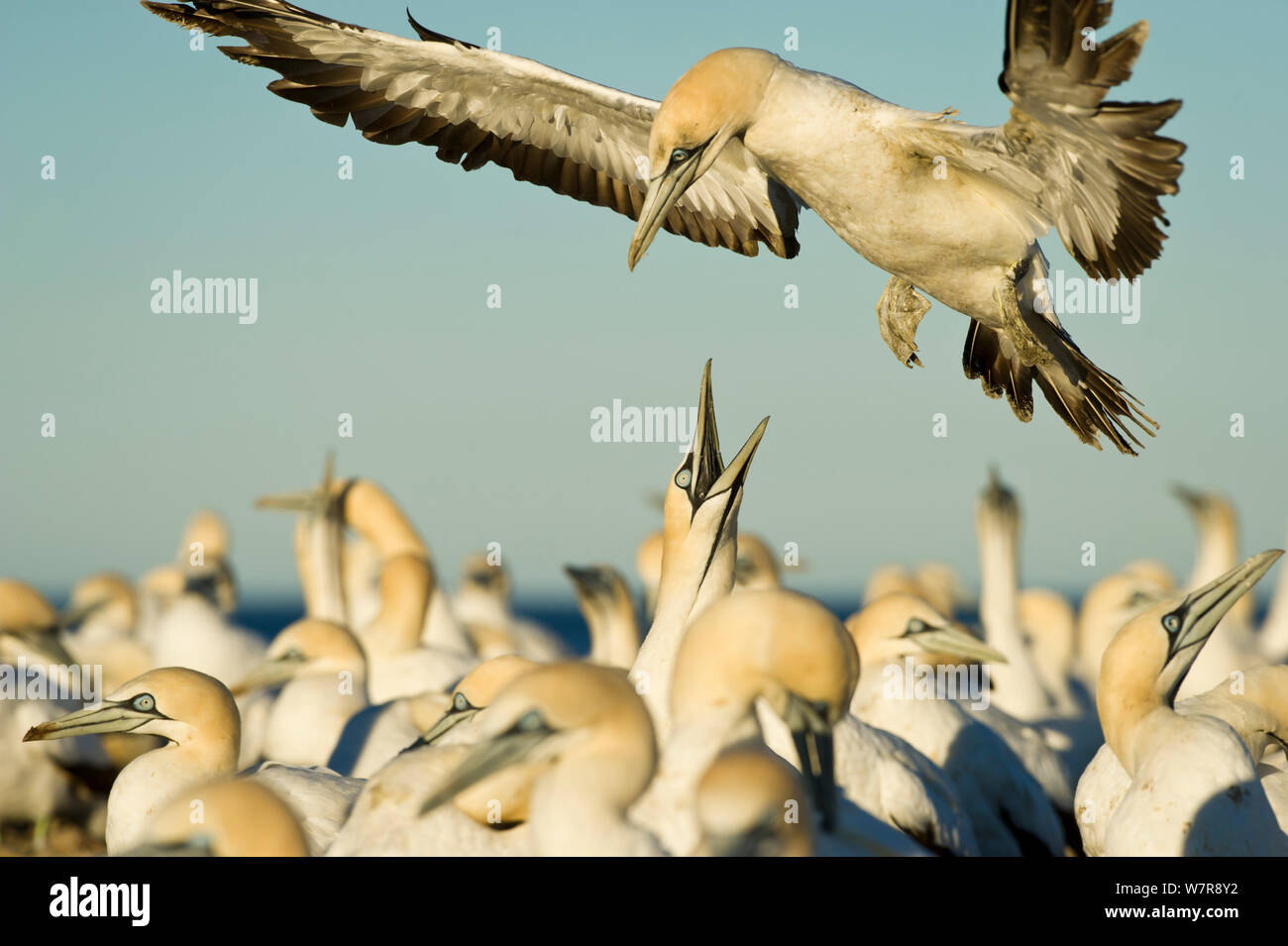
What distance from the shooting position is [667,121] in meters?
5.15

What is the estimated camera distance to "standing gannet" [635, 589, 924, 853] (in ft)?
12.6

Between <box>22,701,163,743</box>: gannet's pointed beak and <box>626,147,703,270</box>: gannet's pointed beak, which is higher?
<box>626,147,703,270</box>: gannet's pointed beak

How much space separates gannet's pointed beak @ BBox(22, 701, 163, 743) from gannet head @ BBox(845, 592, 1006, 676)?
3487 millimetres

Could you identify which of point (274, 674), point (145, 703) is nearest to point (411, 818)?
point (145, 703)

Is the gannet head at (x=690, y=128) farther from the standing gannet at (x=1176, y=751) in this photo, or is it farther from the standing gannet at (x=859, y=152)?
the standing gannet at (x=1176, y=751)

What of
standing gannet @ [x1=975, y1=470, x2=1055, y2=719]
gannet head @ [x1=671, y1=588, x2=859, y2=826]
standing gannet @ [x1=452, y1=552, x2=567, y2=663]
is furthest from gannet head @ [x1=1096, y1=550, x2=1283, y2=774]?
standing gannet @ [x1=452, y1=552, x2=567, y2=663]

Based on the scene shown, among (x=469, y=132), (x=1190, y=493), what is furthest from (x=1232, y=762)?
(x=1190, y=493)

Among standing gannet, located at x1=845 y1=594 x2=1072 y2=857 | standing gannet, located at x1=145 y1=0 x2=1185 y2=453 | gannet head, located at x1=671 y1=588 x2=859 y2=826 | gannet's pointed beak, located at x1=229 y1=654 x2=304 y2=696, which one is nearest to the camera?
gannet head, located at x1=671 y1=588 x2=859 y2=826

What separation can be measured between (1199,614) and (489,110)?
367 cm

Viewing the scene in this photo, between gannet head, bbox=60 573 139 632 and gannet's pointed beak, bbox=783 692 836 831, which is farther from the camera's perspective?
gannet head, bbox=60 573 139 632

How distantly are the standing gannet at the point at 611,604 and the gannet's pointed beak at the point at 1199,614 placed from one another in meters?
6.49

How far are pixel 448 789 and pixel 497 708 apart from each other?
208 mm

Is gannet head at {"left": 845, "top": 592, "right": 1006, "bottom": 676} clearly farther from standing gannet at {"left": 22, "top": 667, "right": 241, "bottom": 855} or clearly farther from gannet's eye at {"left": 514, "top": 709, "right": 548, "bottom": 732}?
gannet's eye at {"left": 514, "top": 709, "right": 548, "bottom": 732}

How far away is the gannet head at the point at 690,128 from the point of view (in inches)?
203
